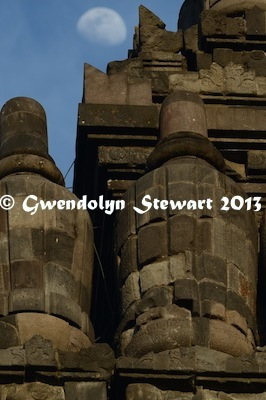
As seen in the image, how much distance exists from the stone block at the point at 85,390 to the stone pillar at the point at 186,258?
2.60ft

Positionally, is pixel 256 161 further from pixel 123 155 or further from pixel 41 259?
pixel 41 259

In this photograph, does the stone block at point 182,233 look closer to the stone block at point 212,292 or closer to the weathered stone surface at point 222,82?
the stone block at point 212,292

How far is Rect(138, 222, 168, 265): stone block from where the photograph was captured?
31625mm

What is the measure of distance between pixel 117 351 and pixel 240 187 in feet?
8.97

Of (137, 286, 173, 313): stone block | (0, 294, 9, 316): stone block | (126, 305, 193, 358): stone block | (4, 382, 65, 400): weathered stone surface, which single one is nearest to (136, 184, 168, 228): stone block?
(137, 286, 173, 313): stone block

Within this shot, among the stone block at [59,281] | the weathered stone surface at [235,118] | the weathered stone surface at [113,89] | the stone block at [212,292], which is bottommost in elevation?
the stone block at [212,292]

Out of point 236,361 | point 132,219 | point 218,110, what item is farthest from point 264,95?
point 236,361

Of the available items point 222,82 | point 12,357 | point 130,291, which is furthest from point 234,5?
point 12,357

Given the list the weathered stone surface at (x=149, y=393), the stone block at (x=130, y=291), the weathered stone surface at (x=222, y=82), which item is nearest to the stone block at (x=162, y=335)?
the weathered stone surface at (x=149, y=393)

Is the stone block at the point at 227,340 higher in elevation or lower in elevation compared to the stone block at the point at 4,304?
lower

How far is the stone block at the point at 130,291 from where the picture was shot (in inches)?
1240

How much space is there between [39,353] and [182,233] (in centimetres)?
261

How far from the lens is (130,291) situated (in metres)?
31.6

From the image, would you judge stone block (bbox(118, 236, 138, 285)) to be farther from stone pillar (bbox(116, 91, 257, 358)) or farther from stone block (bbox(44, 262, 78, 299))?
stone block (bbox(44, 262, 78, 299))
